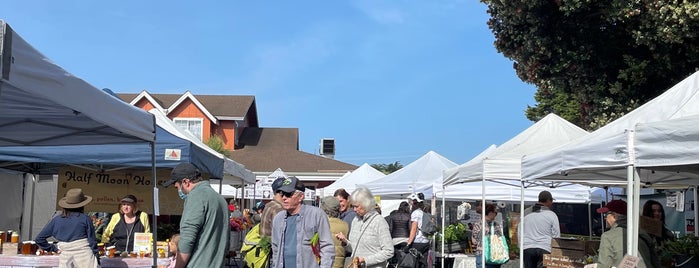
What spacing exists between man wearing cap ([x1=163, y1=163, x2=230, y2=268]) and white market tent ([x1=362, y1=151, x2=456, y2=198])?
41.3 ft

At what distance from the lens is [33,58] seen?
3.80 m

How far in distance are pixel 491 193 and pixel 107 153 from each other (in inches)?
394

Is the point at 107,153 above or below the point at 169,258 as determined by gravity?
above

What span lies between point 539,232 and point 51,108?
25.6 ft

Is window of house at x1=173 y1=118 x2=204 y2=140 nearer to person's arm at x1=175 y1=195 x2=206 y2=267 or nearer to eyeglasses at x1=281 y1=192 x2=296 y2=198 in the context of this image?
eyeglasses at x1=281 y1=192 x2=296 y2=198

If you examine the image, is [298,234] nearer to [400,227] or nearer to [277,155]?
[400,227]

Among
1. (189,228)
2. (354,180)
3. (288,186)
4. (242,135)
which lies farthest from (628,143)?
(242,135)

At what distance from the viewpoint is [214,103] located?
45.6 metres

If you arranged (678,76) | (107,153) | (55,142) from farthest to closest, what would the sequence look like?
(678,76)
(107,153)
(55,142)

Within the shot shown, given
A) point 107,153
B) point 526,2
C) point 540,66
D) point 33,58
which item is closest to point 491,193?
point 540,66

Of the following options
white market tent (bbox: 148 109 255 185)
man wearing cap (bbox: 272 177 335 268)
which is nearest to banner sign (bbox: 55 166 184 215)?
white market tent (bbox: 148 109 255 185)

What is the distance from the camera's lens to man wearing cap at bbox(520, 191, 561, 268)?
1109 cm

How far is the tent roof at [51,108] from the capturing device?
358 centimetres

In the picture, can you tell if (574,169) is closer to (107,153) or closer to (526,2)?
(107,153)
